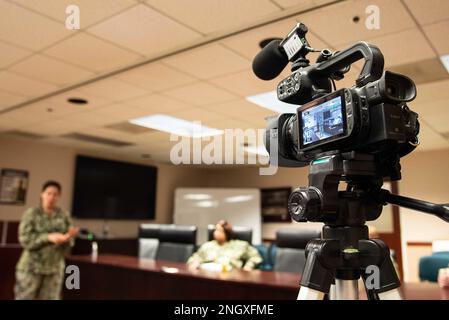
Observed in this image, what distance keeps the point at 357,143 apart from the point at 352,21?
1.79 metres

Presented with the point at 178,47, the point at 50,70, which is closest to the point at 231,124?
the point at 178,47

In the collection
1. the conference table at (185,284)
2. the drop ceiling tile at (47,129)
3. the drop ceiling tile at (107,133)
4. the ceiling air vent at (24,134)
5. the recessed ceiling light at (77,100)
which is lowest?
the conference table at (185,284)

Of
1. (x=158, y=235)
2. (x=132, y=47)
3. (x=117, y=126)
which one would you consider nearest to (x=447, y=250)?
(x=132, y=47)

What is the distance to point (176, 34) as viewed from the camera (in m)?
2.58

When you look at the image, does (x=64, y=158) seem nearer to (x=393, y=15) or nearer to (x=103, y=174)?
(x=103, y=174)

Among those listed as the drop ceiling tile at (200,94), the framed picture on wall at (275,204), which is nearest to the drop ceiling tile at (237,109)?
the drop ceiling tile at (200,94)

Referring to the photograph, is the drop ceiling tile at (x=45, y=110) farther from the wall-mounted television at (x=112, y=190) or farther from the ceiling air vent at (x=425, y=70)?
the ceiling air vent at (x=425, y=70)

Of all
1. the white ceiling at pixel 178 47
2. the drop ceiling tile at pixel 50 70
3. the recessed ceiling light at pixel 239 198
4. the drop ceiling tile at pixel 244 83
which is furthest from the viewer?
the recessed ceiling light at pixel 239 198

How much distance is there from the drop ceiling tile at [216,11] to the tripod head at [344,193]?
1594mm

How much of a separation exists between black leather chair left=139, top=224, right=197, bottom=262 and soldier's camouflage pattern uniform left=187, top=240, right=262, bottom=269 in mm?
469

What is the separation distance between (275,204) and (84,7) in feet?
20.0

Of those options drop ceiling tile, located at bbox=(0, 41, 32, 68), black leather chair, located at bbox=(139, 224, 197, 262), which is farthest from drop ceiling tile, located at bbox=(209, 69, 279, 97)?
black leather chair, located at bbox=(139, 224, 197, 262)

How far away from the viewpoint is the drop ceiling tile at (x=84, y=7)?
7.16 ft

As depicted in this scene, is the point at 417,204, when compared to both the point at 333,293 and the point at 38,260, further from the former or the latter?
the point at 38,260
